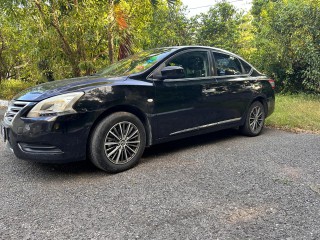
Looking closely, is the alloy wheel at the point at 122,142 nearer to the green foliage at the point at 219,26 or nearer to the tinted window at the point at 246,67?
the tinted window at the point at 246,67

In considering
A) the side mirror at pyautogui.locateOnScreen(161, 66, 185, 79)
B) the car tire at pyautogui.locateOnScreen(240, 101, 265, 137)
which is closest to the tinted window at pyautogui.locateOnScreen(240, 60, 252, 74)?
the car tire at pyautogui.locateOnScreen(240, 101, 265, 137)

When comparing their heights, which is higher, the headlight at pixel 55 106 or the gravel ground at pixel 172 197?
the headlight at pixel 55 106

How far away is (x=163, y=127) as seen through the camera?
394 centimetres

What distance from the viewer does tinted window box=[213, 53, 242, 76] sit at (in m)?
4.75

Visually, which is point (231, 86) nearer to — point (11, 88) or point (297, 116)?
point (297, 116)

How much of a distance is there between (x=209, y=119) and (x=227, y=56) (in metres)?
1.24

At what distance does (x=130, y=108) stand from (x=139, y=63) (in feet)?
2.94

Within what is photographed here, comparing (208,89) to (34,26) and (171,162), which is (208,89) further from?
(34,26)

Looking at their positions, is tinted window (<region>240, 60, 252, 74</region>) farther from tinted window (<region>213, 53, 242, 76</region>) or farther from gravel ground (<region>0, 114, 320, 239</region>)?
gravel ground (<region>0, 114, 320, 239</region>)

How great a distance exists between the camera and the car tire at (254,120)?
5234 mm

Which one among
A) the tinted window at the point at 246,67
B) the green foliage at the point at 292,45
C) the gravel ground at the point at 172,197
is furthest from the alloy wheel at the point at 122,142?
the green foliage at the point at 292,45

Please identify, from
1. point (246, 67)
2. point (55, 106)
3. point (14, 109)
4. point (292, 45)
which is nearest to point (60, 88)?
point (55, 106)

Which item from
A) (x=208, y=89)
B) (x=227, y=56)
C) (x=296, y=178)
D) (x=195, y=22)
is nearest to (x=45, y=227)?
(x=296, y=178)

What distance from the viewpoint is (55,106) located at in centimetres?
319
